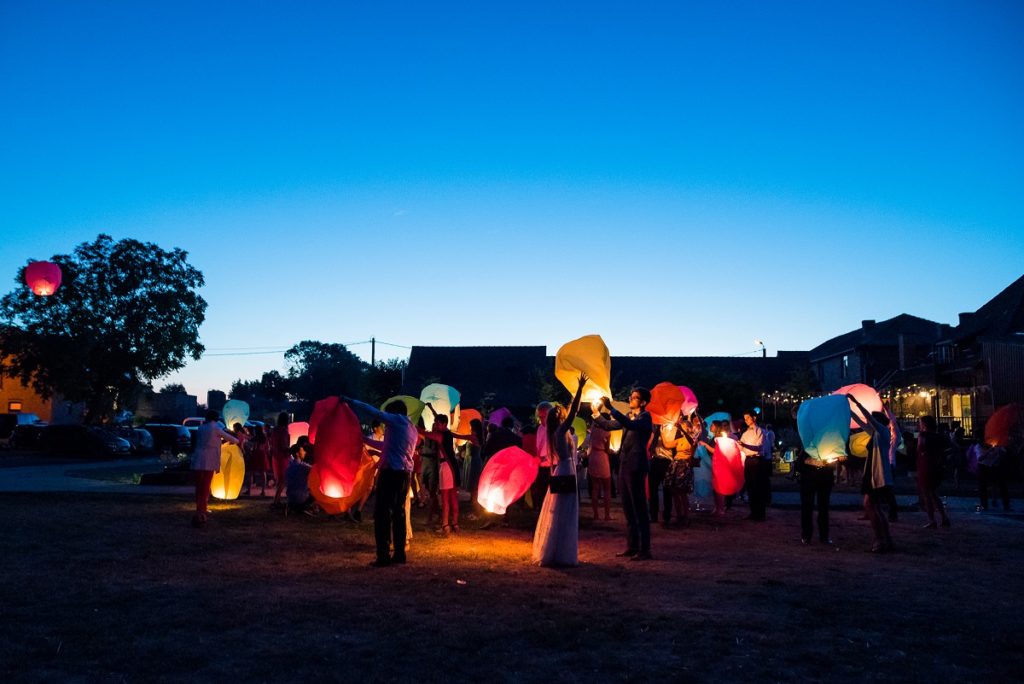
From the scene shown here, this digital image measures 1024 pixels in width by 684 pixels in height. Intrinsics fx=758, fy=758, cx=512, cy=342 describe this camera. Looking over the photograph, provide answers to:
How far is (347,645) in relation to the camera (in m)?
5.10

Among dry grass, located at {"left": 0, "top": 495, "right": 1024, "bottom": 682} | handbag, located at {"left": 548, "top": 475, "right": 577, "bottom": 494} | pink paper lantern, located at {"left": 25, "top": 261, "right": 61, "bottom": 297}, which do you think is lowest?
dry grass, located at {"left": 0, "top": 495, "right": 1024, "bottom": 682}

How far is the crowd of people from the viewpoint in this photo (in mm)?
8336

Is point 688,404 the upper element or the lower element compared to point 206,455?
upper

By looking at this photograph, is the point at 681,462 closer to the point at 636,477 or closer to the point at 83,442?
the point at 636,477

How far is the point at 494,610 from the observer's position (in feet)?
20.3

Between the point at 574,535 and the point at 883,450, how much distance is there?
166 inches

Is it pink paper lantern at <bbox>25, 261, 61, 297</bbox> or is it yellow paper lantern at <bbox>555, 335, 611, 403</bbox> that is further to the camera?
pink paper lantern at <bbox>25, 261, 61, 297</bbox>

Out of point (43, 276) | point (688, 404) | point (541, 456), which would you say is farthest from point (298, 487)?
point (688, 404)

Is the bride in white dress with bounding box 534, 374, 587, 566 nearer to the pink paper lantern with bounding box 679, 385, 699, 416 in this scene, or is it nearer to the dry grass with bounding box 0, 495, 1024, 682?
the dry grass with bounding box 0, 495, 1024, 682

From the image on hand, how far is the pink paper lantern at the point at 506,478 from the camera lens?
9.74 meters

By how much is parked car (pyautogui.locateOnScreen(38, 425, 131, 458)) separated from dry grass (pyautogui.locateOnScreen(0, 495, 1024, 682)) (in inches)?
959

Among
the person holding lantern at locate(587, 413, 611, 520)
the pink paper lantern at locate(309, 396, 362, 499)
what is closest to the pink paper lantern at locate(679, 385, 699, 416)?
the person holding lantern at locate(587, 413, 611, 520)

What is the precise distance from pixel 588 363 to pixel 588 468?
3.89 metres

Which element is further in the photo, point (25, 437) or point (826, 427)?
point (25, 437)
